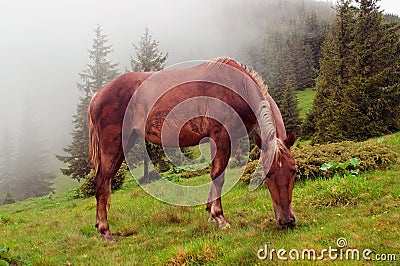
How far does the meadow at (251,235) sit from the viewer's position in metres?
4.36

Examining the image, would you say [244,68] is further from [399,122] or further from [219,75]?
[399,122]

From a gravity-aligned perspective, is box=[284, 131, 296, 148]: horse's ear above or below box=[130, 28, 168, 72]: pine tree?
below

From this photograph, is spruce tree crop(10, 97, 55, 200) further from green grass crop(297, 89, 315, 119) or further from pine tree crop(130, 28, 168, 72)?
green grass crop(297, 89, 315, 119)

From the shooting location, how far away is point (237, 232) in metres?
5.73

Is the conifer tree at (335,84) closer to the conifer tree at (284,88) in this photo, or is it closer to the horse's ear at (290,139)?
the conifer tree at (284,88)

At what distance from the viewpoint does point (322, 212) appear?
21.6 ft

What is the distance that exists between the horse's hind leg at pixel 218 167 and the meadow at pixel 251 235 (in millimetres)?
229

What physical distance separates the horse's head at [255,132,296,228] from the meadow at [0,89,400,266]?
0.99ft

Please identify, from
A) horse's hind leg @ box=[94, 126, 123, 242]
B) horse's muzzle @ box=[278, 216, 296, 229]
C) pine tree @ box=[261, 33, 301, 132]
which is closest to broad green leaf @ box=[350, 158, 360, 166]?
horse's muzzle @ box=[278, 216, 296, 229]

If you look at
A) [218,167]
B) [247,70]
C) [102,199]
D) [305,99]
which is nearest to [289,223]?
[218,167]

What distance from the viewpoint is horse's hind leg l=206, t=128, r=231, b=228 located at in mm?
6414

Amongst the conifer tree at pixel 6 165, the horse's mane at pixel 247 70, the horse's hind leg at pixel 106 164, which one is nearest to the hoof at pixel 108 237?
the horse's hind leg at pixel 106 164

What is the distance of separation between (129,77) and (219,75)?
6.76 feet

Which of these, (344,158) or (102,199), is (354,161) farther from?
(102,199)
